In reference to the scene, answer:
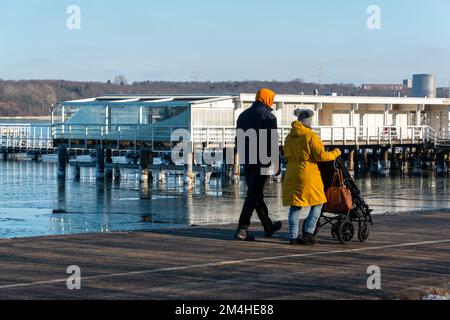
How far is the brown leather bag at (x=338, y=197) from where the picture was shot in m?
13.3

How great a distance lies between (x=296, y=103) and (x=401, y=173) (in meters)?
7.83

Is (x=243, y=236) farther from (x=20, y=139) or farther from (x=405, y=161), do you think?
(x=20, y=139)

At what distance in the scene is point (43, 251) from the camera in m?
11.8

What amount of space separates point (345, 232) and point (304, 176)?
105 centimetres

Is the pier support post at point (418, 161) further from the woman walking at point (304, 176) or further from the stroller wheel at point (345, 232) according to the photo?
the woman walking at point (304, 176)

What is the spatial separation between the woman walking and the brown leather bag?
284mm

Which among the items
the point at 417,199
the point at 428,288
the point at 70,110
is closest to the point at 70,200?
the point at 417,199

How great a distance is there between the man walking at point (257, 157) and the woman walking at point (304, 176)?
1.41ft

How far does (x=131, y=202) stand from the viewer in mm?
31625

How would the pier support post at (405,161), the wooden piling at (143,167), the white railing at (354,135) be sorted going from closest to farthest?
the wooden piling at (143,167) < the white railing at (354,135) < the pier support post at (405,161)

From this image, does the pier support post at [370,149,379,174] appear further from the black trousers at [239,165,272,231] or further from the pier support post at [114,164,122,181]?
the black trousers at [239,165,272,231]

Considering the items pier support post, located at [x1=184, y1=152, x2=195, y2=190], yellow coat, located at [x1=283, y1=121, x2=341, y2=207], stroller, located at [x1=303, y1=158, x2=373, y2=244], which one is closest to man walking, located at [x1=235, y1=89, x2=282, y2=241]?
yellow coat, located at [x1=283, y1=121, x2=341, y2=207]

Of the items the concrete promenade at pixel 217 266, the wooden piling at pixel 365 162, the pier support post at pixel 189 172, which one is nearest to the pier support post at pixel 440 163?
the wooden piling at pixel 365 162

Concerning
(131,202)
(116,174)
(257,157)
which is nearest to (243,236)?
(257,157)
